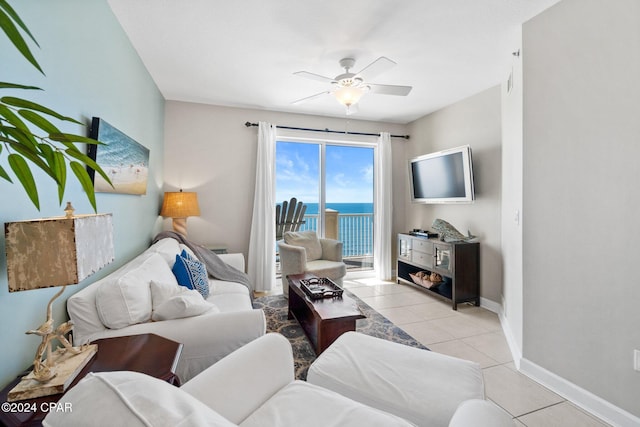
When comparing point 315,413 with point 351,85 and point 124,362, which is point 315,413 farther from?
point 351,85

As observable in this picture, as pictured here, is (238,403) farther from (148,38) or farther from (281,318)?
(148,38)

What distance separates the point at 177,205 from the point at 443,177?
10.8 feet

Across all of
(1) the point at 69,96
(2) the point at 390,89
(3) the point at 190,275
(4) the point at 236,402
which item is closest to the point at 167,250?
(3) the point at 190,275

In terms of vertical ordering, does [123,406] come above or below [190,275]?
above

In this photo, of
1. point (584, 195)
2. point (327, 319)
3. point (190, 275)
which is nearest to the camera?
point (584, 195)

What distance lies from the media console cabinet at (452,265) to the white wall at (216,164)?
2.41 m

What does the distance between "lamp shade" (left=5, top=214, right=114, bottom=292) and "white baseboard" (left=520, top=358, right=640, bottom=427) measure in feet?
8.79

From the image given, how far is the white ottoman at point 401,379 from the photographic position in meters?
1.18

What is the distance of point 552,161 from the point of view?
200 centimetres


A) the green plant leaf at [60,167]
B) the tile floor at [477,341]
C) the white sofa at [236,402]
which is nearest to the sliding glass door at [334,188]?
the tile floor at [477,341]

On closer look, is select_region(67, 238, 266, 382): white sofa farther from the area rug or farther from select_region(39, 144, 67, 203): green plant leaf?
select_region(39, 144, 67, 203): green plant leaf

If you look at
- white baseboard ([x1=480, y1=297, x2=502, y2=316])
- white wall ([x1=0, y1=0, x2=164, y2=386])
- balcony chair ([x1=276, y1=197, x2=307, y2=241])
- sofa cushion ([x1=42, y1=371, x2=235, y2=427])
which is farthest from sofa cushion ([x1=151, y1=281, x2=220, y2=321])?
white baseboard ([x1=480, y1=297, x2=502, y2=316])

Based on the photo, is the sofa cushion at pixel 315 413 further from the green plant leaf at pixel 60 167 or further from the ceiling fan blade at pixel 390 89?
the ceiling fan blade at pixel 390 89

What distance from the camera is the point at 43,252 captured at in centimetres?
98
